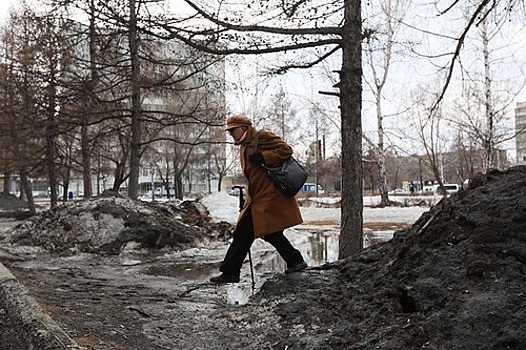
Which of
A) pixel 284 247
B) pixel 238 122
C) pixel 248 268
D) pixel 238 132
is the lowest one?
pixel 248 268

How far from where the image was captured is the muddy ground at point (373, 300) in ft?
11.4

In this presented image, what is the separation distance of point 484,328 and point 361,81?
16.3ft

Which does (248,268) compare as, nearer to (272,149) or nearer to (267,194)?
(267,194)

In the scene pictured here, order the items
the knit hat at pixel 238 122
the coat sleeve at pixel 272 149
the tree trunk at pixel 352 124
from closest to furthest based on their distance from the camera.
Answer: the coat sleeve at pixel 272 149 → the knit hat at pixel 238 122 → the tree trunk at pixel 352 124

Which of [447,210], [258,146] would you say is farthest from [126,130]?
[447,210]

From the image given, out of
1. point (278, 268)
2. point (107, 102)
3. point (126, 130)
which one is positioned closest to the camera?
point (278, 268)

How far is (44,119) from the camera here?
17.6m

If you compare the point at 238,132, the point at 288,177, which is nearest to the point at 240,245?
the point at 288,177

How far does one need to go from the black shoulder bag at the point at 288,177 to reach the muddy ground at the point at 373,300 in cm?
88

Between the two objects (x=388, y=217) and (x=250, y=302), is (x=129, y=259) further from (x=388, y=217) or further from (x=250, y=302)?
(x=388, y=217)

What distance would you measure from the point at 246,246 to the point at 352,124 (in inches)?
105

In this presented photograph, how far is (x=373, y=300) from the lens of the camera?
4.35 meters

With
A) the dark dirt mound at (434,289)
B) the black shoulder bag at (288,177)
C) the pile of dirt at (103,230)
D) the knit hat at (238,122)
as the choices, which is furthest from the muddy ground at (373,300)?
the pile of dirt at (103,230)

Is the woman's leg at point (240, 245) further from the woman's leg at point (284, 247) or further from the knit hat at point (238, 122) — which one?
the knit hat at point (238, 122)
